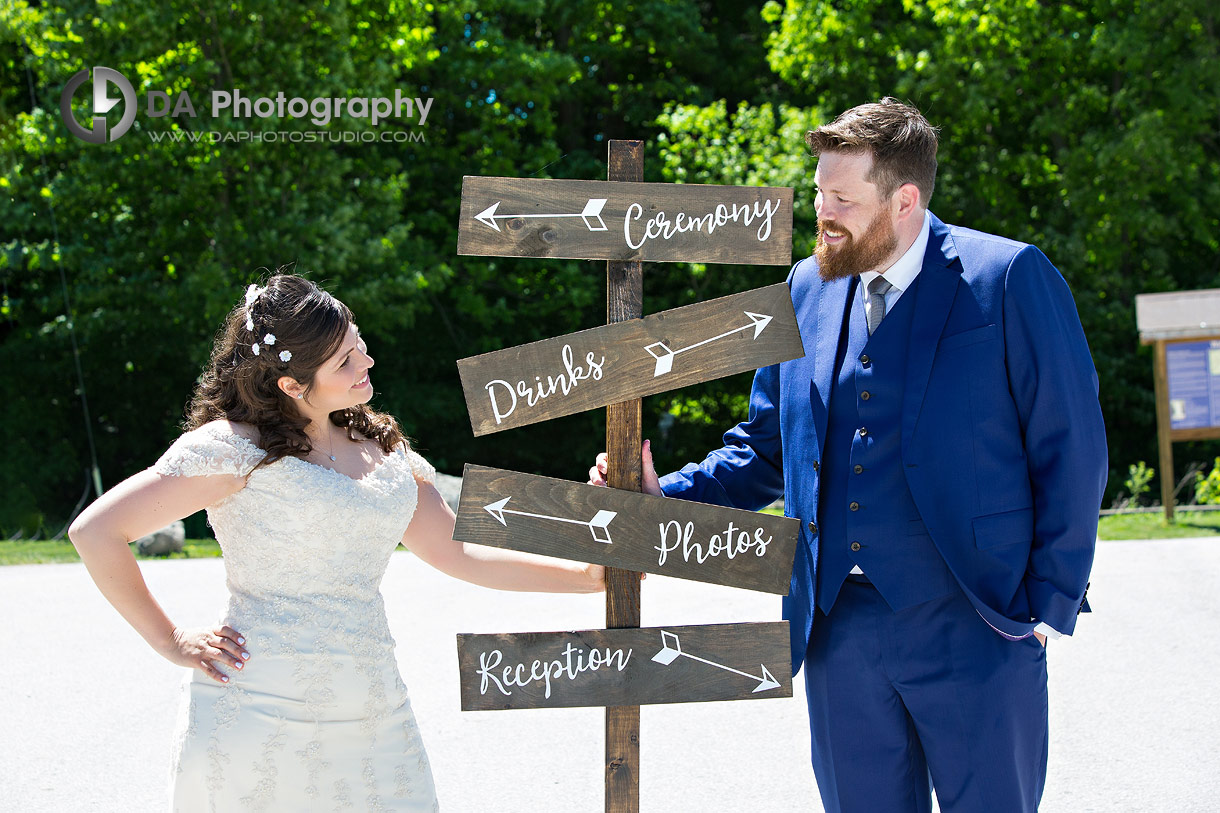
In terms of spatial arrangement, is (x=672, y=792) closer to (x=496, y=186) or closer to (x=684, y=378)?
(x=684, y=378)

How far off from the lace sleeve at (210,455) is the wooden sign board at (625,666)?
24.9 inches

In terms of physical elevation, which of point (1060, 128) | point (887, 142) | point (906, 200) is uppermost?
point (1060, 128)

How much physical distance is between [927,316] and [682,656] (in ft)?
3.00

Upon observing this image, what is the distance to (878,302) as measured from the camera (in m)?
2.50

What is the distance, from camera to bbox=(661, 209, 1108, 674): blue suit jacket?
229cm

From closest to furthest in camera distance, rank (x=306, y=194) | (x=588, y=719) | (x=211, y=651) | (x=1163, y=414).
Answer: (x=211, y=651) → (x=588, y=719) → (x=1163, y=414) → (x=306, y=194)

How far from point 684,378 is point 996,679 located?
91 cm

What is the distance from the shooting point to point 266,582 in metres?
2.49

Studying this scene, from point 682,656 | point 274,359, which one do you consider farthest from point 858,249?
point 274,359

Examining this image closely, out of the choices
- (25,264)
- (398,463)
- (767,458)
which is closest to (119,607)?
(398,463)

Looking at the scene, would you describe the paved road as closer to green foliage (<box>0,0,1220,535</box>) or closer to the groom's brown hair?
the groom's brown hair

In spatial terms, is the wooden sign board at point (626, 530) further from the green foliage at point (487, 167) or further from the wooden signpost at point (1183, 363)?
the green foliage at point (487, 167)

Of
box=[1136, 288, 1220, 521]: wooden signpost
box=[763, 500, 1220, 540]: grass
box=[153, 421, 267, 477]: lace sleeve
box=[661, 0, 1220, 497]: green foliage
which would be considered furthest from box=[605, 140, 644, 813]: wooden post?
box=[661, 0, 1220, 497]: green foliage

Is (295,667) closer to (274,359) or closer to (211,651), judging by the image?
(211,651)
